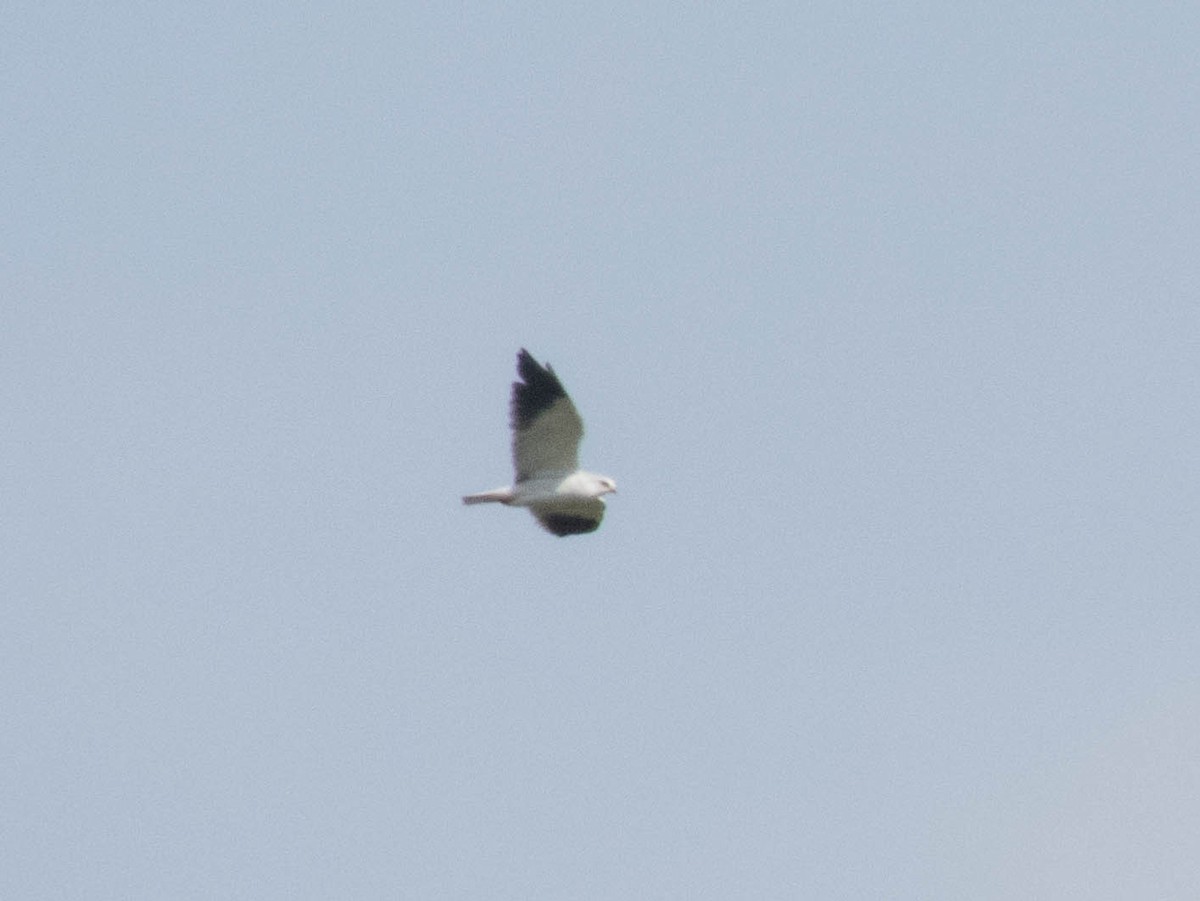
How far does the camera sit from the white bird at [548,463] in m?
83.3

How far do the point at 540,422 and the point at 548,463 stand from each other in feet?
3.36

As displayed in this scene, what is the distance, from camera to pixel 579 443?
8400 centimetres

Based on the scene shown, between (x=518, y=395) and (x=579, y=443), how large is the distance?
141cm

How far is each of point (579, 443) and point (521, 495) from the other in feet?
4.39

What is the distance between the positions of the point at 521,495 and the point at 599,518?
5.35 feet

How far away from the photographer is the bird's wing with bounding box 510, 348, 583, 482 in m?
83.2

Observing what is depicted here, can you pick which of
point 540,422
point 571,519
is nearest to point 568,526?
point 571,519

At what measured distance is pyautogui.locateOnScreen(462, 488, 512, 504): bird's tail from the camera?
276 feet

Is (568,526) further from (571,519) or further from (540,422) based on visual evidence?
(540,422)

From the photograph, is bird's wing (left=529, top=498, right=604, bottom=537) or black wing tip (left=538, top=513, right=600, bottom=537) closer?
bird's wing (left=529, top=498, right=604, bottom=537)

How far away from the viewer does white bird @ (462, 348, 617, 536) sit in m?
Answer: 83.3

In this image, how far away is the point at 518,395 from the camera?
3285 inches

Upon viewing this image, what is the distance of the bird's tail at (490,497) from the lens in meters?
84.1

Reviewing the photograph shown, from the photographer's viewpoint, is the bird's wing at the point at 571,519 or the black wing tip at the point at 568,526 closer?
the bird's wing at the point at 571,519
